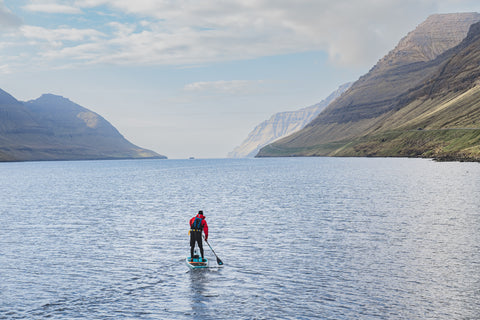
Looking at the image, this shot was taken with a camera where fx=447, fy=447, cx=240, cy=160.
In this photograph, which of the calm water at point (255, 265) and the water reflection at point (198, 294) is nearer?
the water reflection at point (198, 294)

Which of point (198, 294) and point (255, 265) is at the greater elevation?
point (255, 265)

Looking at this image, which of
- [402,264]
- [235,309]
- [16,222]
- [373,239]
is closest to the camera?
[235,309]

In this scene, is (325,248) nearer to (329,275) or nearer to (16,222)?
(329,275)

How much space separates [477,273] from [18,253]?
3632 centimetres

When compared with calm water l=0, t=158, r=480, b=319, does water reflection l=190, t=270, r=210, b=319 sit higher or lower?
lower

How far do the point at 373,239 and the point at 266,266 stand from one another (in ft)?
46.2

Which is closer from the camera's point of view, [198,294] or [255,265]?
[198,294]

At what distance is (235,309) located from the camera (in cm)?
2402

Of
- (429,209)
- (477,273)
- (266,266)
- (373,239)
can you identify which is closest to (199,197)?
(429,209)

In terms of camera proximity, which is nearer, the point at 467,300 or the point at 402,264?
the point at 467,300

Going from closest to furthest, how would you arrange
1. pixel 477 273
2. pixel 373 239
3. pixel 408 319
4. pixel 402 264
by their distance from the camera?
pixel 408 319 → pixel 477 273 → pixel 402 264 → pixel 373 239

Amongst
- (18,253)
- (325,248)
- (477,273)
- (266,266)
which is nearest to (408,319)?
(477,273)

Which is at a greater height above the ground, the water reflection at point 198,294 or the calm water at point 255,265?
the calm water at point 255,265

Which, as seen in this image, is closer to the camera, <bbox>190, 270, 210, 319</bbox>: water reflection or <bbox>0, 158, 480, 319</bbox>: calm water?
<bbox>190, 270, 210, 319</bbox>: water reflection
